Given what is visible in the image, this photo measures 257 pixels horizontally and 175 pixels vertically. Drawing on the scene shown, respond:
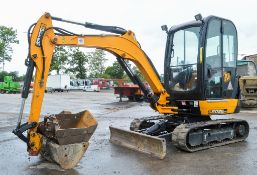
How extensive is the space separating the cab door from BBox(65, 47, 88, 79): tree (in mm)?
59234

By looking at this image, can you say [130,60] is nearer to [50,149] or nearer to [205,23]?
[205,23]

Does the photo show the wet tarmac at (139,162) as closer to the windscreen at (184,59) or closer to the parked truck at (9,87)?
the windscreen at (184,59)

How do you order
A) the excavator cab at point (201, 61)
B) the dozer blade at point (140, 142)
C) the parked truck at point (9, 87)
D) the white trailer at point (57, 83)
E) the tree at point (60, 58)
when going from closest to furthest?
the dozer blade at point (140, 142)
the excavator cab at point (201, 61)
the parked truck at point (9, 87)
the white trailer at point (57, 83)
the tree at point (60, 58)

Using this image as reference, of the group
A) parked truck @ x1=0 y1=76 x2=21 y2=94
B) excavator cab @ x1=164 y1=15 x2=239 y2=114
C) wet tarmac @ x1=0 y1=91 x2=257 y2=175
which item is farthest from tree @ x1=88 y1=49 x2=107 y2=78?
wet tarmac @ x1=0 y1=91 x2=257 y2=175

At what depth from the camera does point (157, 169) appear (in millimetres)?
6707

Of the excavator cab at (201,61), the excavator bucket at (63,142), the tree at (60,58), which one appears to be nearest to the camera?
the excavator bucket at (63,142)

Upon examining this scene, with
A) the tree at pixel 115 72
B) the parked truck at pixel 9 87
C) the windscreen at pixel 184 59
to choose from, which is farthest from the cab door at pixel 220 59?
the tree at pixel 115 72

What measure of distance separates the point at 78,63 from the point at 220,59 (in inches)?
2393

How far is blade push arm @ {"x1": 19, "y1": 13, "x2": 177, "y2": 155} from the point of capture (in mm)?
6770

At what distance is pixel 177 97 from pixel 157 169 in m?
2.54

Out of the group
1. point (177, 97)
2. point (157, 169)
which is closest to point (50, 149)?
point (157, 169)

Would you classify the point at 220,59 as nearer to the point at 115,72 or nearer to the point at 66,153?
the point at 66,153

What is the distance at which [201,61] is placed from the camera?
8258 millimetres

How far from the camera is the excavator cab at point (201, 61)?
27.4 ft
